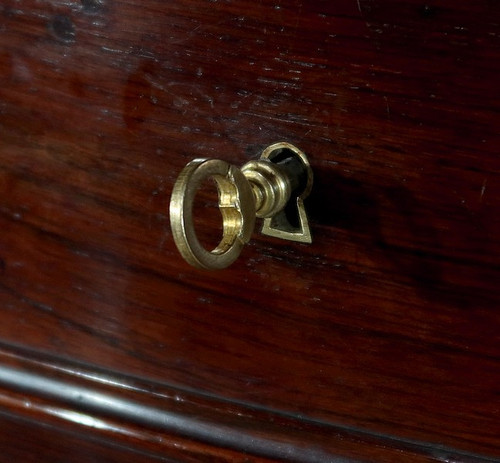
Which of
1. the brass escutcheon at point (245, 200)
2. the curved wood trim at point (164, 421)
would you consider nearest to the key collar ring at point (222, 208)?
the brass escutcheon at point (245, 200)

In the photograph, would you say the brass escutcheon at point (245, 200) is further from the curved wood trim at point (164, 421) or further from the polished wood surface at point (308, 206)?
the curved wood trim at point (164, 421)

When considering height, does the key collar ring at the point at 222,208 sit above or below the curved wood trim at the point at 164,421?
above

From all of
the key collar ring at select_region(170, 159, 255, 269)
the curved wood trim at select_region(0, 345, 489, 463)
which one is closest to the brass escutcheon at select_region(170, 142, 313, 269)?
the key collar ring at select_region(170, 159, 255, 269)

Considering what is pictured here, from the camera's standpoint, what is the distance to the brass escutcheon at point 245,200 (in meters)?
0.30

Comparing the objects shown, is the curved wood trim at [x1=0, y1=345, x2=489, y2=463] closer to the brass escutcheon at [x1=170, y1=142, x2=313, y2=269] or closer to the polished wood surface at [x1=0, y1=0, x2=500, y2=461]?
the polished wood surface at [x1=0, y1=0, x2=500, y2=461]

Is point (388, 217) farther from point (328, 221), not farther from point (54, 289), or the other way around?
point (54, 289)

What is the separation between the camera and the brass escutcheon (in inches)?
11.9

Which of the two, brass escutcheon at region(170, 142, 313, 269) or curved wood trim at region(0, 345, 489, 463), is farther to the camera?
curved wood trim at region(0, 345, 489, 463)

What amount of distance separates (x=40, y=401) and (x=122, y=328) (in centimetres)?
8

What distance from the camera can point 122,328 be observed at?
0.45 meters

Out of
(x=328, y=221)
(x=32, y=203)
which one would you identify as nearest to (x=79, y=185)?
(x=32, y=203)

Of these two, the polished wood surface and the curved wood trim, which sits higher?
the polished wood surface

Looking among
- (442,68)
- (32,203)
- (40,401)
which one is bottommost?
(40,401)

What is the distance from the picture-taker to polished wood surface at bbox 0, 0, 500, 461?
1.13 feet
